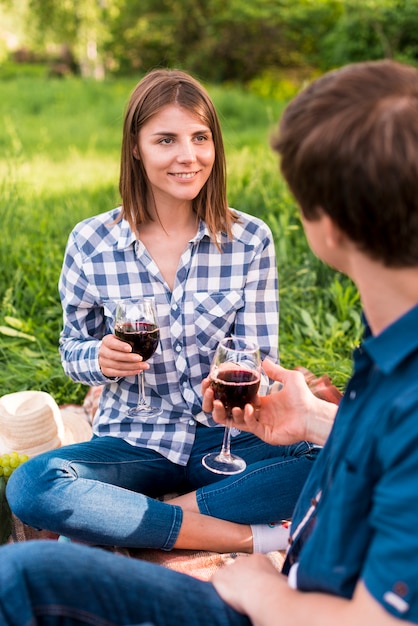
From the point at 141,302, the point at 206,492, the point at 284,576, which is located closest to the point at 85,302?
the point at 141,302

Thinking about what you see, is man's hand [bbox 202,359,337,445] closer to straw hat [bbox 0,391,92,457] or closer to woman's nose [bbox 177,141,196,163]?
woman's nose [bbox 177,141,196,163]

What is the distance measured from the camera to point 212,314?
9.62 ft

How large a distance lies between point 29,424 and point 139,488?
603 millimetres

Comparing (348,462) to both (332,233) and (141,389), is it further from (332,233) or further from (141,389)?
(141,389)

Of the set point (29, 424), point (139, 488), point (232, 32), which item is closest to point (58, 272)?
point (29, 424)

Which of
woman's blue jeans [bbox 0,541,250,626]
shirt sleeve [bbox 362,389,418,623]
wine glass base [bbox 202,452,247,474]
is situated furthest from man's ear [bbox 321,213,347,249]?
wine glass base [bbox 202,452,247,474]

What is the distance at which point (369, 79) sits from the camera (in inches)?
52.5

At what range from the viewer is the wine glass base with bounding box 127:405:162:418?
9.26 feet

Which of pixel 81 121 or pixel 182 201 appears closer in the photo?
pixel 182 201

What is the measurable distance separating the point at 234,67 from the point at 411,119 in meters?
18.9

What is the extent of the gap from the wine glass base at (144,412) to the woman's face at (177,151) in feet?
2.75

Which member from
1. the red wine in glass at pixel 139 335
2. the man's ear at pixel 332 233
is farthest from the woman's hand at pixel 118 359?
the man's ear at pixel 332 233

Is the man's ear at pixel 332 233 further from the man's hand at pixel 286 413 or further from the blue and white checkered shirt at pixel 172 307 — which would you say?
the blue and white checkered shirt at pixel 172 307

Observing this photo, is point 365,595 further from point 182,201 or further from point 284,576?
point 182,201
